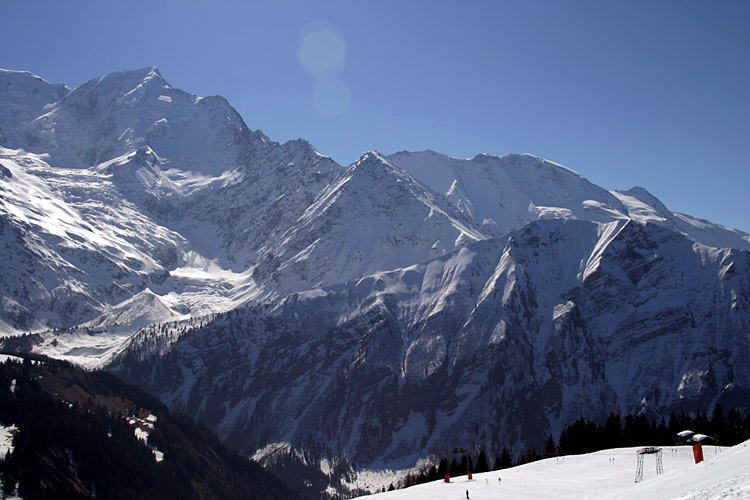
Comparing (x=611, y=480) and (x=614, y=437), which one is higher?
(x=614, y=437)

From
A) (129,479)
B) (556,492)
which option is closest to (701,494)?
(556,492)

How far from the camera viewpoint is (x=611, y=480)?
96.1 m

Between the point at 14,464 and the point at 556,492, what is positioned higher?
the point at 14,464

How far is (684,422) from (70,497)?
143 meters

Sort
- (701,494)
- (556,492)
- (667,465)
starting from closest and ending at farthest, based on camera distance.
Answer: (701,494) → (556,492) → (667,465)

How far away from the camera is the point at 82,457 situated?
652 feet

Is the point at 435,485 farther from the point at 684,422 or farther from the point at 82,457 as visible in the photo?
the point at 82,457

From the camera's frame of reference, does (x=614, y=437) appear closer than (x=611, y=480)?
No

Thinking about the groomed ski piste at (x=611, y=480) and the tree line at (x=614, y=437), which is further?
the tree line at (x=614, y=437)

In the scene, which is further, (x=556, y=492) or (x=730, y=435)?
(x=730, y=435)

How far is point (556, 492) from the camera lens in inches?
3644

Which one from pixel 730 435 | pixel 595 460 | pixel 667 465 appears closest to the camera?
pixel 667 465

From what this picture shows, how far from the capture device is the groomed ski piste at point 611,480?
186 feet

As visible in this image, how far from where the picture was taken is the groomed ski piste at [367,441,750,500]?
186ft
